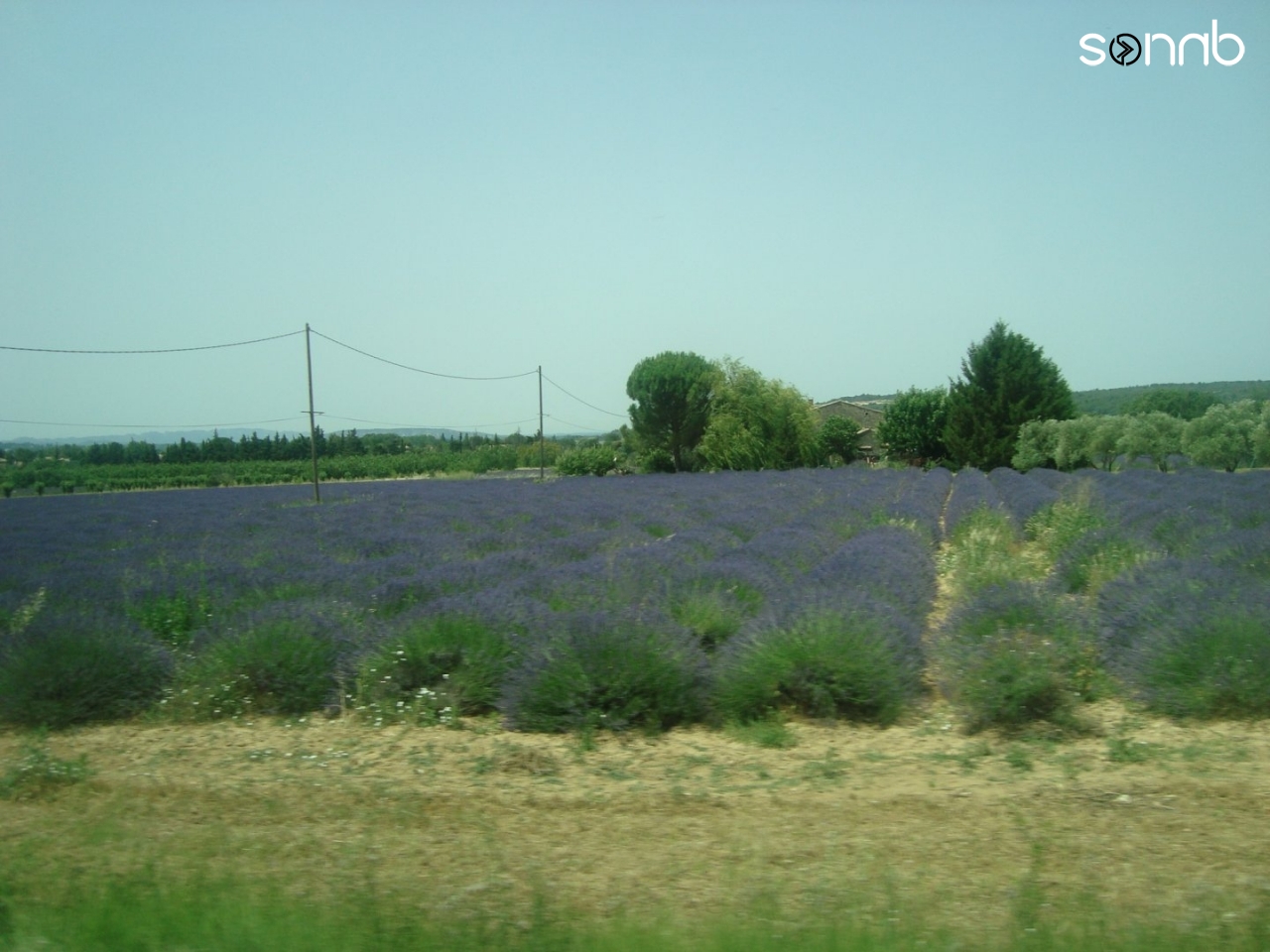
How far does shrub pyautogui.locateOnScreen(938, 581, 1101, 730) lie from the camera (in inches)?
263

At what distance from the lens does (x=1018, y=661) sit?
6.72 meters

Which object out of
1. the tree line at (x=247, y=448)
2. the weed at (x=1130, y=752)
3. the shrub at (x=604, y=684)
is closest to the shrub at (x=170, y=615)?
the shrub at (x=604, y=684)

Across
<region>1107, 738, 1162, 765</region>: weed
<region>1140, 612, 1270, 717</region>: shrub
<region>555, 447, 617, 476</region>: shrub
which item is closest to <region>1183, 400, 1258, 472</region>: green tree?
<region>555, 447, 617, 476</region>: shrub

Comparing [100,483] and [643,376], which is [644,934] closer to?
[100,483]

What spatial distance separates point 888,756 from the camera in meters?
6.25

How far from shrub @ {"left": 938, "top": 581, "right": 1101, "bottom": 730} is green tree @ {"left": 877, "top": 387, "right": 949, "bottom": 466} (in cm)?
6173

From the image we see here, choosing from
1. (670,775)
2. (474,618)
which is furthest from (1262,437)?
(670,775)

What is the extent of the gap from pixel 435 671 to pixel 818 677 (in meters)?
3.01

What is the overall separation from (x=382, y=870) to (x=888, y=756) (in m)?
3.29

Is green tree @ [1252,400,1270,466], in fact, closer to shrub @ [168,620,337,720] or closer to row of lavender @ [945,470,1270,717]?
row of lavender @ [945,470,1270,717]

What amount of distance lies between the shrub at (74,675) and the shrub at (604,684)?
312 cm

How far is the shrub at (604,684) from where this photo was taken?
22.9 ft

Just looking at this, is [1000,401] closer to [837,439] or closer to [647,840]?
[837,439]

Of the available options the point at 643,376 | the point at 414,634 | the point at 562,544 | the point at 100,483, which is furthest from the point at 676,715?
the point at 643,376
